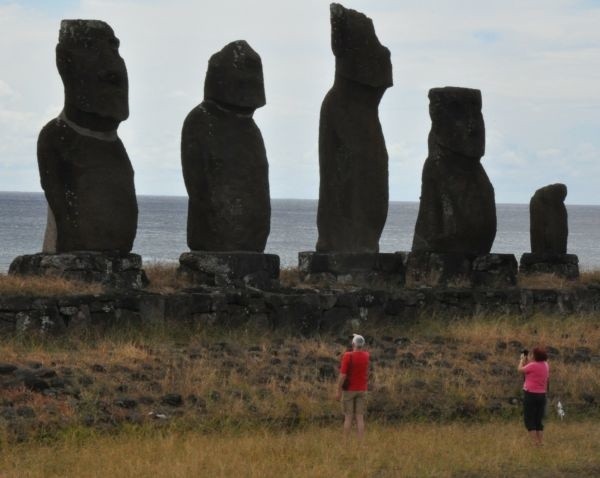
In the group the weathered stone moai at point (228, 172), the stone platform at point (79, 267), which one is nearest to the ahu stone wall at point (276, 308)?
the stone platform at point (79, 267)

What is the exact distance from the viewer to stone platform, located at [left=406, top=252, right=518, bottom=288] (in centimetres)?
2223

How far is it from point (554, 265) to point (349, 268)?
490cm

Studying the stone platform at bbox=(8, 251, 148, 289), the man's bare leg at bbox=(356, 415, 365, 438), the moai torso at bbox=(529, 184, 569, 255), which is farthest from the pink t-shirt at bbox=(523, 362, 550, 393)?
the moai torso at bbox=(529, 184, 569, 255)

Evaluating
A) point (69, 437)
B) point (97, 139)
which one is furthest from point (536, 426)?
point (97, 139)

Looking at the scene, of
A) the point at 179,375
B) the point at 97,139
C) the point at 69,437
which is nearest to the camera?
the point at 69,437

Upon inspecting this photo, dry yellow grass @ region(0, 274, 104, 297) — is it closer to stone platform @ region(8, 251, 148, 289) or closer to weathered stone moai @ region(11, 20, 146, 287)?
stone platform @ region(8, 251, 148, 289)

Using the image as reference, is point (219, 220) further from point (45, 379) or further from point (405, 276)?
point (45, 379)

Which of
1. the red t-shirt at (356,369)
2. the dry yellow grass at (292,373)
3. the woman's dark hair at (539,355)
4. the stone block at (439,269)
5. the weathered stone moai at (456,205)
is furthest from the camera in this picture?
the weathered stone moai at (456,205)

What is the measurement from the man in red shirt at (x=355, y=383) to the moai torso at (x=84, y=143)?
19.1ft

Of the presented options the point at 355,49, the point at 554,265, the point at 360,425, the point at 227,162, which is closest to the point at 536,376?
the point at 360,425

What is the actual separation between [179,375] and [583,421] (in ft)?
13.3

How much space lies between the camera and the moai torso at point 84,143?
60.3 feet

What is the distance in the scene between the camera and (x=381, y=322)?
20.4 metres

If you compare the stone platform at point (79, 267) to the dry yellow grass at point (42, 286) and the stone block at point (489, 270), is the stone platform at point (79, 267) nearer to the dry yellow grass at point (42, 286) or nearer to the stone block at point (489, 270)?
the dry yellow grass at point (42, 286)
